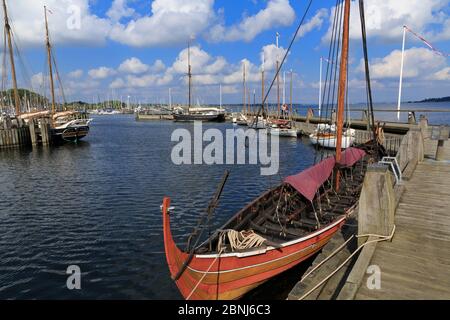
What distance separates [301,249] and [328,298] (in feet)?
14.3

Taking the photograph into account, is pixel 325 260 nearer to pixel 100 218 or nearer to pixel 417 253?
pixel 417 253

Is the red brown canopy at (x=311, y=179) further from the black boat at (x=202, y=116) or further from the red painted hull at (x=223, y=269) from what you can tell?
the black boat at (x=202, y=116)

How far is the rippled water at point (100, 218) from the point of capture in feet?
36.1

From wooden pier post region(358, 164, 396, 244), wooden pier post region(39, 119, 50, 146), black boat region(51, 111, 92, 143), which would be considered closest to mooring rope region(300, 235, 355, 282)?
wooden pier post region(358, 164, 396, 244)

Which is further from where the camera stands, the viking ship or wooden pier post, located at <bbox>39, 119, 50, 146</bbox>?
wooden pier post, located at <bbox>39, 119, 50, 146</bbox>

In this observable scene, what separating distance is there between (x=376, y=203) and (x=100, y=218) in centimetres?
1418

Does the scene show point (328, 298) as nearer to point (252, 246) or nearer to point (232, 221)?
point (252, 246)

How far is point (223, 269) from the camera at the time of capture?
333 inches

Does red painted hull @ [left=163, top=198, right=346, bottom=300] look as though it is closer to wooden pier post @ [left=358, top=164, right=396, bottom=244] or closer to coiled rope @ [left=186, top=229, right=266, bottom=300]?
coiled rope @ [left=186, top=229, right=266, bottom=300]

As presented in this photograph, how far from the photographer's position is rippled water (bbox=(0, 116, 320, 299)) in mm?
10992

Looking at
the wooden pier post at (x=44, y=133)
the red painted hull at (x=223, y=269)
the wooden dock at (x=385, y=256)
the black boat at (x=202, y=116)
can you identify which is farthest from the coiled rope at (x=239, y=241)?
the black boat at (x=202, y=116)

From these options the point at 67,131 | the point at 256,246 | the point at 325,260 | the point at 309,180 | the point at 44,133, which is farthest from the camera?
the point at 67,131

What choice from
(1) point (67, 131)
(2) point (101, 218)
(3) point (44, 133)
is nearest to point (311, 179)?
(2) point (101, 218)
